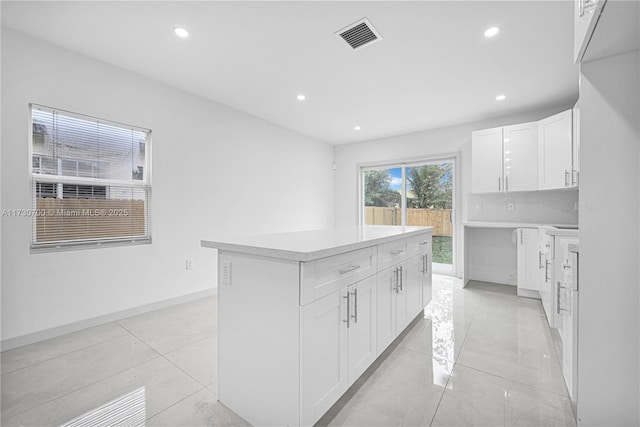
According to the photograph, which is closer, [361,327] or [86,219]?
[361,327]

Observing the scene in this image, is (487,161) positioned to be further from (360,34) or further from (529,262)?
(360,34)

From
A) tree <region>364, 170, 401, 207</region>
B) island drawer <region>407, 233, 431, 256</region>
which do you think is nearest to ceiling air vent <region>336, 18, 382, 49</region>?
island drawer <region>407, 233, 431, 256</region>

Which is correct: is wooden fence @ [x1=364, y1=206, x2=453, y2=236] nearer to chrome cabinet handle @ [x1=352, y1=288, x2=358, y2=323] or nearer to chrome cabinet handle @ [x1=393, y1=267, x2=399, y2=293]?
chrome cabinet handle @ [x1=393, y1=267, x2=399, y2=293]

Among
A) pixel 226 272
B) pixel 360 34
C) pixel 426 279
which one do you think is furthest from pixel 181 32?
pixel 426 279

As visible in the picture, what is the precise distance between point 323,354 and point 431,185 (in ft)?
14.5

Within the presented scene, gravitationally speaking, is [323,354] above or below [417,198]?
below

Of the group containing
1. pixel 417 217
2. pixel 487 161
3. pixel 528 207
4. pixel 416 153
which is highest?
pixel 416 153

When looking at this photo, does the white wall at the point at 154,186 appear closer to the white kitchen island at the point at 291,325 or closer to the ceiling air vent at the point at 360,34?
the white kitchen island at the point at 291,325

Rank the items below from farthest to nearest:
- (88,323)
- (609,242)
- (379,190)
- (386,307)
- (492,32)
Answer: (379,190) < (88,323) < (492,32) < (386,307) < (609,242)

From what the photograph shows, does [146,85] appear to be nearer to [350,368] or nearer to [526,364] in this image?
[350,368]

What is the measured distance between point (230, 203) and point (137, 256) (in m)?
1.33

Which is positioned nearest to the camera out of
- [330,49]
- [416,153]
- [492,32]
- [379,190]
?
[492,32]

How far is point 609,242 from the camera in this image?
880 mm

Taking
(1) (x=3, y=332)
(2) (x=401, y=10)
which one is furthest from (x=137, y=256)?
(2) (x=401, y=10)
